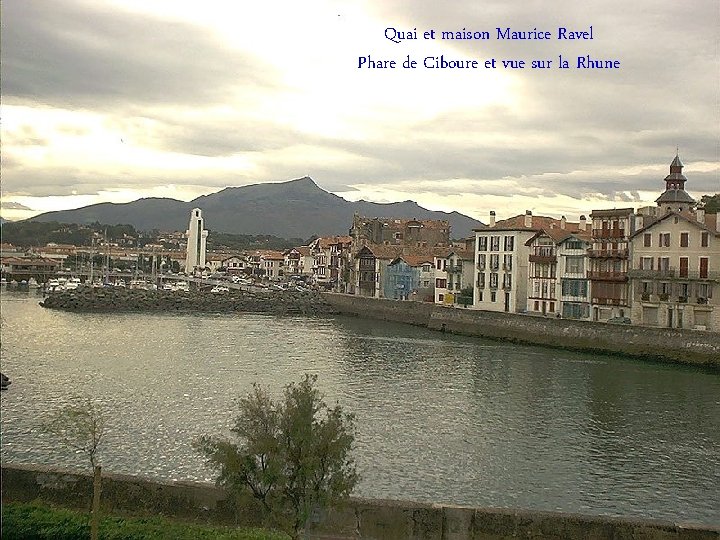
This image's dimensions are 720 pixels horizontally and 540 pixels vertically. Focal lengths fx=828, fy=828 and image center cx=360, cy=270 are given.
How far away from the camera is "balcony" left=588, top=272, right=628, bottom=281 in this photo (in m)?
56.9

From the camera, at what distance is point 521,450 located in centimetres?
2481

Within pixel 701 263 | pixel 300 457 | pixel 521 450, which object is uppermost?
pixel 701 263

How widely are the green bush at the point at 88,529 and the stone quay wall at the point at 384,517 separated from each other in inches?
43.1

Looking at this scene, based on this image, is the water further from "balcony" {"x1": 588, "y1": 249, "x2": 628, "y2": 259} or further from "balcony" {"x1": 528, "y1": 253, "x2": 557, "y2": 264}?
"balcony" {"x1": 528, "y1": 253, "x2": 557, "y2": 264}

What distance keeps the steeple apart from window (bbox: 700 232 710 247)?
1873 centimetres

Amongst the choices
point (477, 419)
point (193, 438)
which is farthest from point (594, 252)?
point (193, 438)

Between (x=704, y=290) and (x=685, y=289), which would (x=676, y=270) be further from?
(x=704, y=290)

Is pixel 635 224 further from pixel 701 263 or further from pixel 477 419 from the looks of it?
pixel 477 419

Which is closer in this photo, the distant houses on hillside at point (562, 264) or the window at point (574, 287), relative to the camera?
the distant houses on hillside at point (562, 264)

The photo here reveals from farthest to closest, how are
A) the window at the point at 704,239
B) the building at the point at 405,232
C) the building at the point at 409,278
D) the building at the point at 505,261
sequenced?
the building at the point at 405,232, the building at the point at 409,278, the building at the point at 505,261, the window at the point at 704,239

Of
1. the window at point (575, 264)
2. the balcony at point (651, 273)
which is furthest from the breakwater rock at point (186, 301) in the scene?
the balcony at point (651, 273)

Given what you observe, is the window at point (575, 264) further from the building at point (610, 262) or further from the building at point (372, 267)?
the building at point (372, 267)

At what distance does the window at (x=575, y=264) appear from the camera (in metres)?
60.8

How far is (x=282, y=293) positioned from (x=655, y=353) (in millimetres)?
54358
